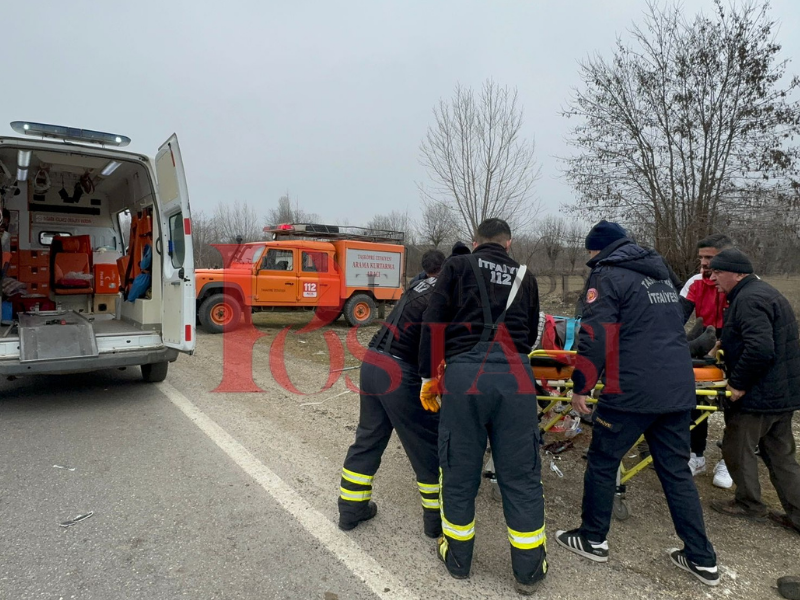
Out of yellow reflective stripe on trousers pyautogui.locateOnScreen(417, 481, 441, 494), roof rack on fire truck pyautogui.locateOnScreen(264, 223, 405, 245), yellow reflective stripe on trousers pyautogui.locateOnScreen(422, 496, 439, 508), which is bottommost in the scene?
yellow reflective stripe on trousers pyautogui.locateOnScreen(422, 496, 439, 508)

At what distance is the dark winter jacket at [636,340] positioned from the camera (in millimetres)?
2754

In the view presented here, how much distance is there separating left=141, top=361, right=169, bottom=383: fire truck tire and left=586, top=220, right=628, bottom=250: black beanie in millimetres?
5383

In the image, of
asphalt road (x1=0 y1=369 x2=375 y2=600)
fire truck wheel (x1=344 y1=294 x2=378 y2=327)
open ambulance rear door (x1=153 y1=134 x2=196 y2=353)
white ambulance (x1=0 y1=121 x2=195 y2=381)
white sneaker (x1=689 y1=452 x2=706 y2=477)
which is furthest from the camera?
fire truck wheel (x1=344 y1=294 x2=378 y2=327)

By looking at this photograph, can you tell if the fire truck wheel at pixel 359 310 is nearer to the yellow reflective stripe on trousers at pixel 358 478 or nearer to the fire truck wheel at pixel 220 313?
the fire truck wheel at pixel 220 313

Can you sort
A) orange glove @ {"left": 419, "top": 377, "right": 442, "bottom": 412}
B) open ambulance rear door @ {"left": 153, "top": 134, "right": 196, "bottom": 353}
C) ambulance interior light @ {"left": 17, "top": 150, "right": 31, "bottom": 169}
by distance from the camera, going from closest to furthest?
orange glove @ {"left": 419, "top": 377, "right": 442, "bottom": 412}
open ambulance rear door @ {"left": 153, "top": 134, "right": 196, "bottom": 353}
ambulance interior light @ {"left": 17, "top": 150, "right": 31, "bottom": 169}

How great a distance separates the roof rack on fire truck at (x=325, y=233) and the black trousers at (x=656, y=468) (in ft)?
38.5

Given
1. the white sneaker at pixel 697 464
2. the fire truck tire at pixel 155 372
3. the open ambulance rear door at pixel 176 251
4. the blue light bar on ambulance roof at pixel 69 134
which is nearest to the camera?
the white sneaker at pixel 697 464

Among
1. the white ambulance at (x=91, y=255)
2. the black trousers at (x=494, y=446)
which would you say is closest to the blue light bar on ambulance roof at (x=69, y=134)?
the white ambulance at (x=91, y=255)

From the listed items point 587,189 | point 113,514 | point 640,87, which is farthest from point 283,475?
point 640,87

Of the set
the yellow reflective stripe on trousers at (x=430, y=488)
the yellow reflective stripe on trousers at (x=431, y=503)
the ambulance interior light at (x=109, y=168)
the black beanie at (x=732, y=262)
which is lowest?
the yellow reflective stripe on trousers at (x=431, y=503)

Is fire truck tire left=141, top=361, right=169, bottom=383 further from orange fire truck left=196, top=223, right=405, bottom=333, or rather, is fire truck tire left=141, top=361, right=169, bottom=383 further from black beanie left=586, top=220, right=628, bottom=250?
black beanie left=586, top=220, right=628, bottom=250

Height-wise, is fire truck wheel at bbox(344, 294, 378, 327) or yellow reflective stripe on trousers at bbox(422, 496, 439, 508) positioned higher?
fire truck wheel at bbox(344, 294, 378, 327)

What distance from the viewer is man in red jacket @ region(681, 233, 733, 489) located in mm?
3975

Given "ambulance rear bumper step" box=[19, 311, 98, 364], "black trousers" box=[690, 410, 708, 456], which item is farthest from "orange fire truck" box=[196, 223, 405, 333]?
"black trousers" box=[690, 410, 708, 456]
